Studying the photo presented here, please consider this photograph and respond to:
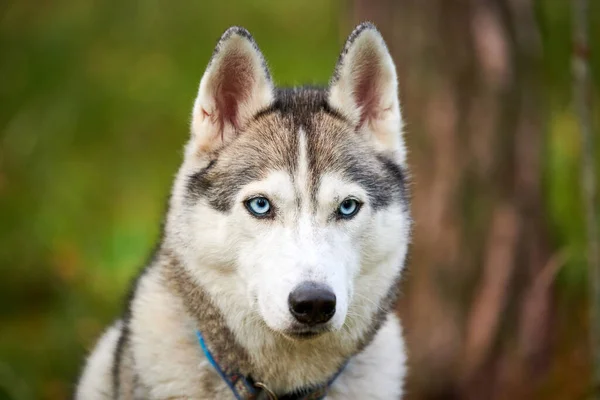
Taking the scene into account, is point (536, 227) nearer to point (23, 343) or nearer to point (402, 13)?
point (402, 13)

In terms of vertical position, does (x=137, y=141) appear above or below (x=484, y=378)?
above

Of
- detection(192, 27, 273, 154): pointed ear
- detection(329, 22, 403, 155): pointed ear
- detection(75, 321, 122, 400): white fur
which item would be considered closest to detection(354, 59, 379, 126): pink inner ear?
detection(329, 22, 403, 155): pointed ear

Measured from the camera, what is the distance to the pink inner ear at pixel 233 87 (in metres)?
3.74

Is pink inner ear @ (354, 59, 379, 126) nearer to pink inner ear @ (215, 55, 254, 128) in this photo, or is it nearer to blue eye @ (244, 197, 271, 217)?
pink inner ear @ (215, 55, 254, 128)

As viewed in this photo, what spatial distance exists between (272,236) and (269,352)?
0.57 metres

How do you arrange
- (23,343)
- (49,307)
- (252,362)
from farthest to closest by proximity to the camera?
(49,307)
(23,343)
(252,362)

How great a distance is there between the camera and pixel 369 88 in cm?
398

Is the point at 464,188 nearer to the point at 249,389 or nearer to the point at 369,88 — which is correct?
the point at 369,88

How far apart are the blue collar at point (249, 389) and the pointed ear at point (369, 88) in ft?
3.93

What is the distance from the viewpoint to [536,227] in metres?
6.16

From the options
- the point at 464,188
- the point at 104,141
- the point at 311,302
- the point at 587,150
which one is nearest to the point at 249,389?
the point at 311,302

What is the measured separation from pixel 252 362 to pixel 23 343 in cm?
393

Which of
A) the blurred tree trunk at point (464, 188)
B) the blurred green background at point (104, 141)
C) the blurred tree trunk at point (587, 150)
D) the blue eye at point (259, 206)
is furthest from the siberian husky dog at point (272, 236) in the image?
the blurred tree trunk at point (464, 188)

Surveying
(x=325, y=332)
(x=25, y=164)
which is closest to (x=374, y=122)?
(x=325, y=332)
